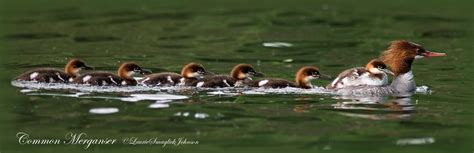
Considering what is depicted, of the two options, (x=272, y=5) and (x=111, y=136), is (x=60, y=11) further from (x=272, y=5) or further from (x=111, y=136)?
(x=111, y=136)

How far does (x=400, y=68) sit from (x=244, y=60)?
3.83 m

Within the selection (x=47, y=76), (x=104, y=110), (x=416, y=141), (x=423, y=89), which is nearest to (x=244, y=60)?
(x=423, y=89)

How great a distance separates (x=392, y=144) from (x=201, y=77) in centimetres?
453

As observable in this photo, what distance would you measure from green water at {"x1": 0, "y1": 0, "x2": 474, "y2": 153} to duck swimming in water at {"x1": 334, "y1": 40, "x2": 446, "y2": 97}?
36 centimetres

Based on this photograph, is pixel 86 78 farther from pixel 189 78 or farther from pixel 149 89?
pixel 189 78

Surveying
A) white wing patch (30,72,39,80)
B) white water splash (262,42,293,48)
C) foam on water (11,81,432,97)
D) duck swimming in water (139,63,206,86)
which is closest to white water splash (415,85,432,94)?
foam on water (11,81,432,97)

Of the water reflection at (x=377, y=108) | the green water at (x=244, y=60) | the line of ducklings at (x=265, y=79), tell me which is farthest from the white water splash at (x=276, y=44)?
the water reflection at (x=377, y=108)

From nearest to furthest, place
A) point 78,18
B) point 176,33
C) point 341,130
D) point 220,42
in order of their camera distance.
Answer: point 341,130 → point 220,42 → point 176,33 → point 78,18

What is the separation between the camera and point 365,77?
539 inches

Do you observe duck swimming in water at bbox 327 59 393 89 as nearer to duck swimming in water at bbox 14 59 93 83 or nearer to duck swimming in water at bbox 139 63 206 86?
duck swimming in water at bbox 139 63 206 86

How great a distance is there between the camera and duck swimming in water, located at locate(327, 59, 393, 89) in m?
13.6

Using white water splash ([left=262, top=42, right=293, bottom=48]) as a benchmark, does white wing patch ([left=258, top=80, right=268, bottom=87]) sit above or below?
above

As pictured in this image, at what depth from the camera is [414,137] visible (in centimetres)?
1010

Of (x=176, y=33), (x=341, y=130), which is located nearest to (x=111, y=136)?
(x=341, y=130)
